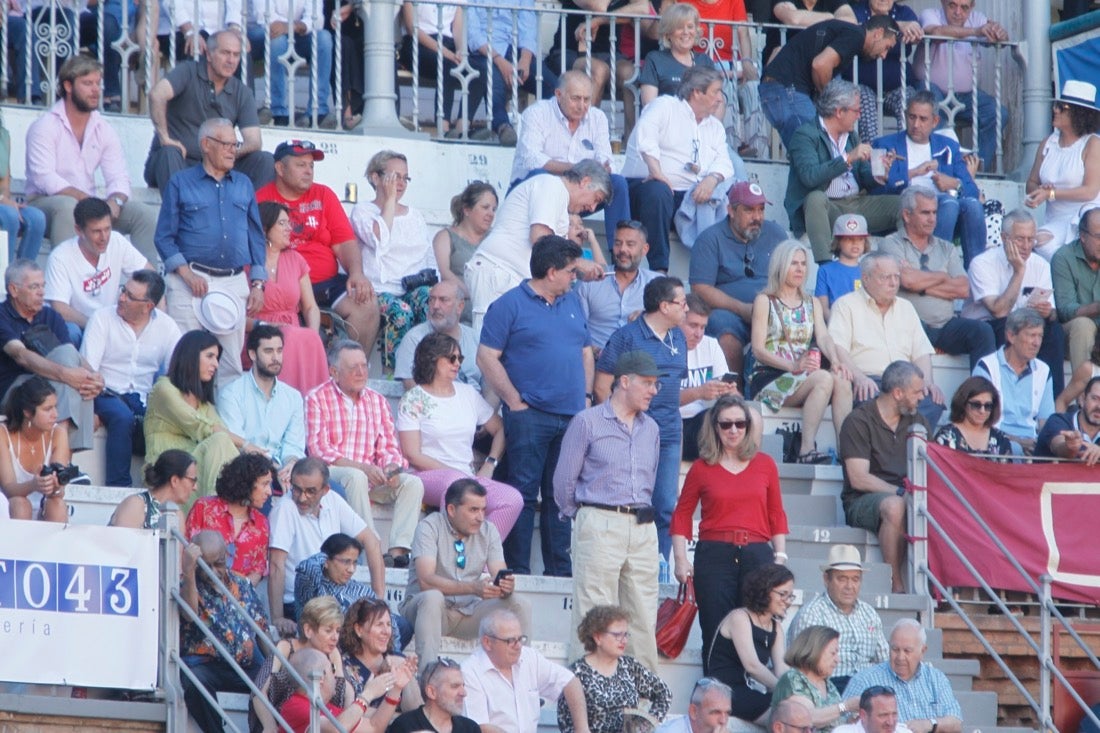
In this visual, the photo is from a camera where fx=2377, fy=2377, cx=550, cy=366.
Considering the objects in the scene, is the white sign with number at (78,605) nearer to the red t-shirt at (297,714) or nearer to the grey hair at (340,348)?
the red t-shirt at (297,714)

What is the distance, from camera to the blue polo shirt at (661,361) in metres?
12.9

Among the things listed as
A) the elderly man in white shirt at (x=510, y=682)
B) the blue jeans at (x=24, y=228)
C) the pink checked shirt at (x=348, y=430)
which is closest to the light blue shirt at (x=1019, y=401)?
the pink checked shirt at (x=348, y=430)

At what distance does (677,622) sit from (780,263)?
9.33 feet

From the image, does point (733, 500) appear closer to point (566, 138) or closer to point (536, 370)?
point (536, 370)

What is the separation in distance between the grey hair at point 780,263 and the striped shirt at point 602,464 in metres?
2.26

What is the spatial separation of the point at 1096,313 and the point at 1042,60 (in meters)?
3.10

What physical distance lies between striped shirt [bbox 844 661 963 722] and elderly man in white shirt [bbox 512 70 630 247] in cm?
425

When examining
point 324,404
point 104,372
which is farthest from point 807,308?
point 104,372

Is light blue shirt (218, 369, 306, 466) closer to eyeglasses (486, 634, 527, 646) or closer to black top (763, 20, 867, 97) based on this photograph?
eyeglasses (486, 634, 527, 646)

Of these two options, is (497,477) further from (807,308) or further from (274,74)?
(274,74)

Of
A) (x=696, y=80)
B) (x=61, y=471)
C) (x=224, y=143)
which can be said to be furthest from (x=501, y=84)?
(x=61, y=471)

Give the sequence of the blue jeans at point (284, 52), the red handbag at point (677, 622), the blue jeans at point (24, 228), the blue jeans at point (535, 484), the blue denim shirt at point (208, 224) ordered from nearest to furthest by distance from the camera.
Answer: the red handbag at point (677, 622), the blue jeans at point (535, 484), the blue denim shirt at point (208, 224), the blue jeans at point (24, 228), the blue jeans at point (284, 52)

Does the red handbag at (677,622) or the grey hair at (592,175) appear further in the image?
the grey hair at (592,175)

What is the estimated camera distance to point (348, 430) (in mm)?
12609
